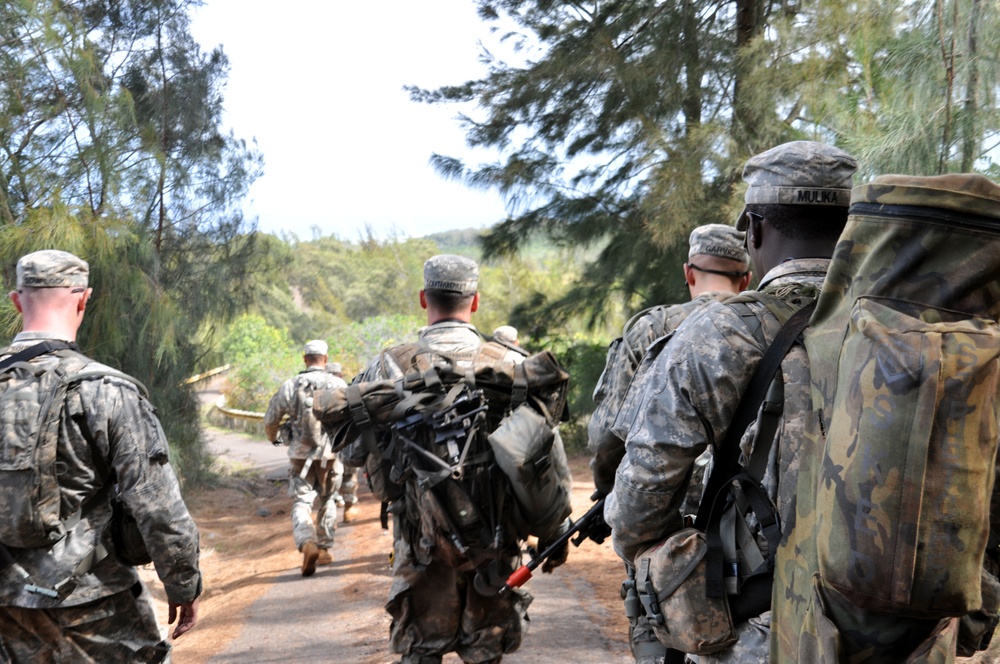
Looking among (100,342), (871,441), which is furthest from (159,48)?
(871,441)

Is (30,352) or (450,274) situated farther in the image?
(450,274)

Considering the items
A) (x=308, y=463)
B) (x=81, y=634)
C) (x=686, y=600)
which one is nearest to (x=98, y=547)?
(x=81, y=634)

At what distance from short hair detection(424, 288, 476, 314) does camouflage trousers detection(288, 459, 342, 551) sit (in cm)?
469

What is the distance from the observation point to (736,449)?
6.77 feet

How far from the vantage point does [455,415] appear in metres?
4.09

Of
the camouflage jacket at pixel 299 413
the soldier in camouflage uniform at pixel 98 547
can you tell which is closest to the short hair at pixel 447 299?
the soldier in camouflage uniform at pixel 98 547

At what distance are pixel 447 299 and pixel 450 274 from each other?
12cm

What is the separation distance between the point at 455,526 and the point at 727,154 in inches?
230

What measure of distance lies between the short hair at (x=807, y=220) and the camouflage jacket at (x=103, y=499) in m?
2.18

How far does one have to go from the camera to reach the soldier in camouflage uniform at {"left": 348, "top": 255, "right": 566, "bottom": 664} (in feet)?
13.9

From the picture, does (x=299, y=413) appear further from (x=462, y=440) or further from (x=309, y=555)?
(x=462, y=440)

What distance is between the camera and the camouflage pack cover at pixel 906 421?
1.56m

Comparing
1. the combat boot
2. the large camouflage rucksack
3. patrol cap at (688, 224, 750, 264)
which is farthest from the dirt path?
patrol cap at (688, 224, 750, 264)

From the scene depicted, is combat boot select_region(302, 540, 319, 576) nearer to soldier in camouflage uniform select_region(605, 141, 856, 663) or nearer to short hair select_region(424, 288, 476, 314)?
short hair select_region(424, 288, 476, 314)
